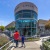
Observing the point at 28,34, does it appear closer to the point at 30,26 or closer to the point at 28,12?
the point at 30,26

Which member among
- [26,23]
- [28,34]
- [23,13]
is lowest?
[28,34]

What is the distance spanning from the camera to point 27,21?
38.6 metres

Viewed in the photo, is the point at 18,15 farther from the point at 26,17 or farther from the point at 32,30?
the point at 32,30

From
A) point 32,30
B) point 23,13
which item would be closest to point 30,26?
point 32,30

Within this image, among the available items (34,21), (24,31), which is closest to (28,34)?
(24,31)

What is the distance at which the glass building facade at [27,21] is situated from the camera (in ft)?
125

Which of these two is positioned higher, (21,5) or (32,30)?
(21,5)

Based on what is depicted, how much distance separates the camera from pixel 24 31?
128ft

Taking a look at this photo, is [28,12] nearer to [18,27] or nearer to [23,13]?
[23,13]

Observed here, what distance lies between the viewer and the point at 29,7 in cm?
3844

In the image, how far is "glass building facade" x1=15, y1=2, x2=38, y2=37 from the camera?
125 ft

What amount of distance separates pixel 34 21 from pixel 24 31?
12.1 feet

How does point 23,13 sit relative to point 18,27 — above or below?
above

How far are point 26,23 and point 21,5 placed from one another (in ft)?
15.8
